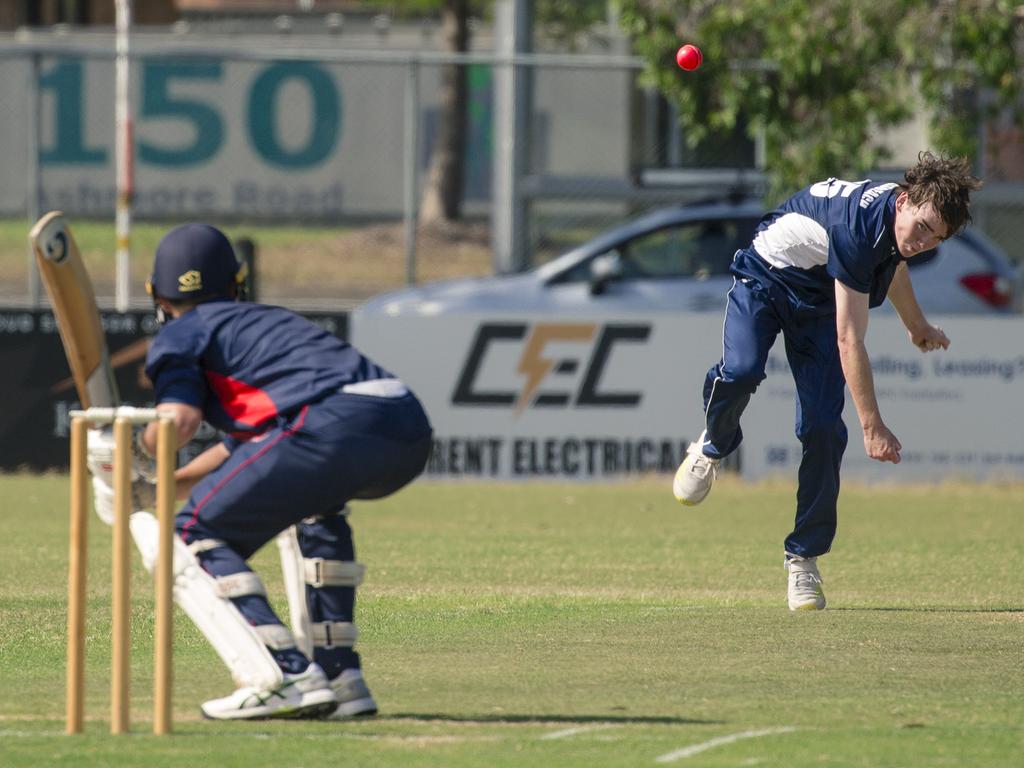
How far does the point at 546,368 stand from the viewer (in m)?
14.6

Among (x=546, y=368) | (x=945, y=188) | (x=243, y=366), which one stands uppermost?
(x=945, y=188)

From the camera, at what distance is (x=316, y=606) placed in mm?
5820

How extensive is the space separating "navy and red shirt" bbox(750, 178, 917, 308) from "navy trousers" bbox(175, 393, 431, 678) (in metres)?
2.53

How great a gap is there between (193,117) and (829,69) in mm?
10910

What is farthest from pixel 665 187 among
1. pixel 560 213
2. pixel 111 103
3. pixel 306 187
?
pixel 111 103

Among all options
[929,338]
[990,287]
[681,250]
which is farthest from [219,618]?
[990,287]

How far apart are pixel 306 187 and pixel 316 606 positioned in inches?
773

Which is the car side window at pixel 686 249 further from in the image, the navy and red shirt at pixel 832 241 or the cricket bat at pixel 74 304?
the cricket bat at pixel 74 304

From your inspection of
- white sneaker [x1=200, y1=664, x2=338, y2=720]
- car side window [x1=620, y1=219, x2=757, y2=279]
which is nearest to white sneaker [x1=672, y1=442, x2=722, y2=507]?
white sneaker [x1=200, y1=664, x2=338, y2=720]

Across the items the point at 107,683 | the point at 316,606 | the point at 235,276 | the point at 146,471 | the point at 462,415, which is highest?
the point at 235,276

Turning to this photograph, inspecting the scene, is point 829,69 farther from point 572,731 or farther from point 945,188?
point 572,731

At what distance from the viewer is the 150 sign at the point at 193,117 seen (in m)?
23.8

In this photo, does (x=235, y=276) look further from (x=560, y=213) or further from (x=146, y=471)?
(x=560, y=213)

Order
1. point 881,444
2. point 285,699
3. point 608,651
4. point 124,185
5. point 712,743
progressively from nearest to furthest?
1. point 712,743
2. point 285,699
3. point 608,651
4. point 881,444
5. point 124,185
